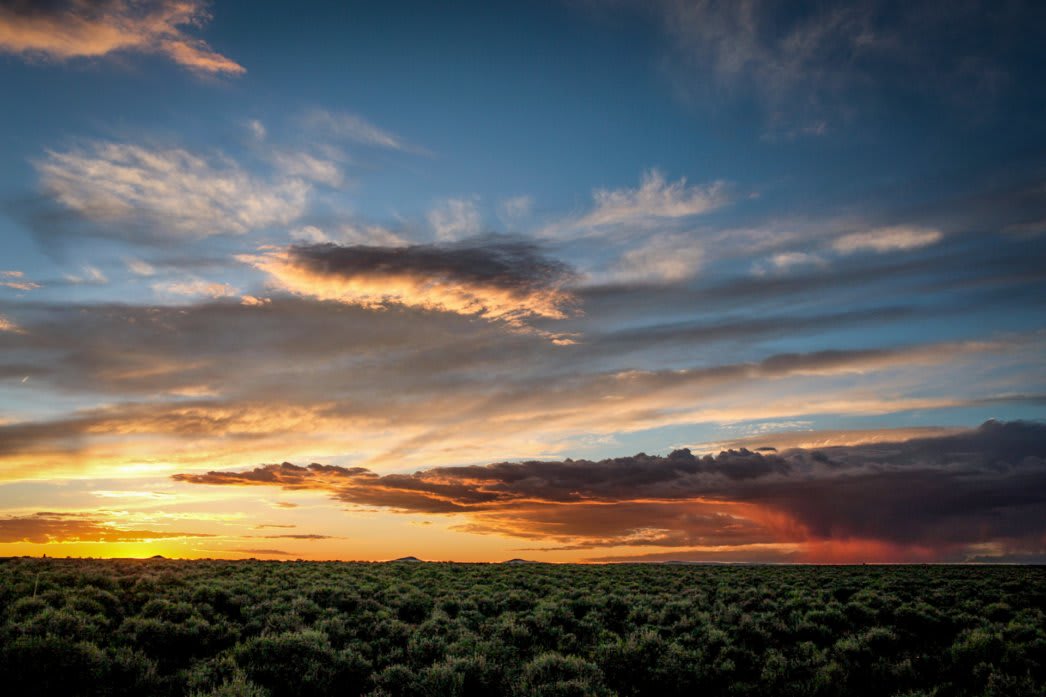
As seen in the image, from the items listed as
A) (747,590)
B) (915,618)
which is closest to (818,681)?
(915,618)

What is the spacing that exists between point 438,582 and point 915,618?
22809mm

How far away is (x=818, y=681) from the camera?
1331cm

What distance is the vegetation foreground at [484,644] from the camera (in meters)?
12.1

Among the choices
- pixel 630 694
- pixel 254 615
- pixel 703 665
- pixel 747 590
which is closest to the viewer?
pixel 630 694

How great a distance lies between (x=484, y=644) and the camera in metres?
15.6

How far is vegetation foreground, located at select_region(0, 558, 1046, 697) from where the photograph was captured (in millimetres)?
12078

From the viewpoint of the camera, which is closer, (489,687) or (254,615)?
(489,687)

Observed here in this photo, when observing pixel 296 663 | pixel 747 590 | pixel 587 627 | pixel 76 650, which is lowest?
pixel 747 590

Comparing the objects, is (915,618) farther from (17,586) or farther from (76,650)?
(17,586)

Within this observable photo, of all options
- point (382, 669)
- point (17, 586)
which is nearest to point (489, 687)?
point (382, 669)

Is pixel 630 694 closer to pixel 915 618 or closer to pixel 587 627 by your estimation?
pixel 587 627

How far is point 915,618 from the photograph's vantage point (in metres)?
Answer: 20.2

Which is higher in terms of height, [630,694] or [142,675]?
[142,675]

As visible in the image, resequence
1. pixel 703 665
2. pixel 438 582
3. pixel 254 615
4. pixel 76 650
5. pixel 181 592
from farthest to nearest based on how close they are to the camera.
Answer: pixel 438 582 < pixel 181 592 < pixel 254 615 < pixel 703 665 < pixel 76 650
